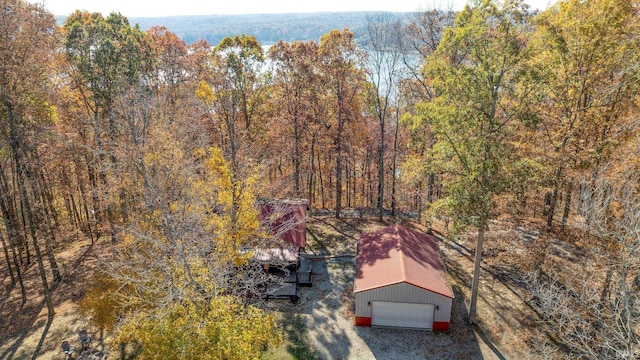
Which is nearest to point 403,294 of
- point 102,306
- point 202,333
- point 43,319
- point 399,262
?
point 399,262

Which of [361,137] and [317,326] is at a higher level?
[361,137]

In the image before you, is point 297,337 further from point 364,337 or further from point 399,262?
point 399,262

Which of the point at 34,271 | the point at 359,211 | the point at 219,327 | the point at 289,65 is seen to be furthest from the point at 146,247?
the point at 359,211

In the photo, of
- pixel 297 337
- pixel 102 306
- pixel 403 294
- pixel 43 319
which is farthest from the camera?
pixel 43 319

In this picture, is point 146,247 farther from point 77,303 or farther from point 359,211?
point 359,211

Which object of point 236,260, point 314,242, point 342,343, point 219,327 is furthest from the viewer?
point 314,242

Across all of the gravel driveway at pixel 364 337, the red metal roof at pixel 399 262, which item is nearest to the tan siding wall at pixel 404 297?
the red metal roof at pixel 399 262

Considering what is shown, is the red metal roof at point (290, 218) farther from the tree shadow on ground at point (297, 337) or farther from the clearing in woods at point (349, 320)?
the tree shadow on ground at point (297, 337)
